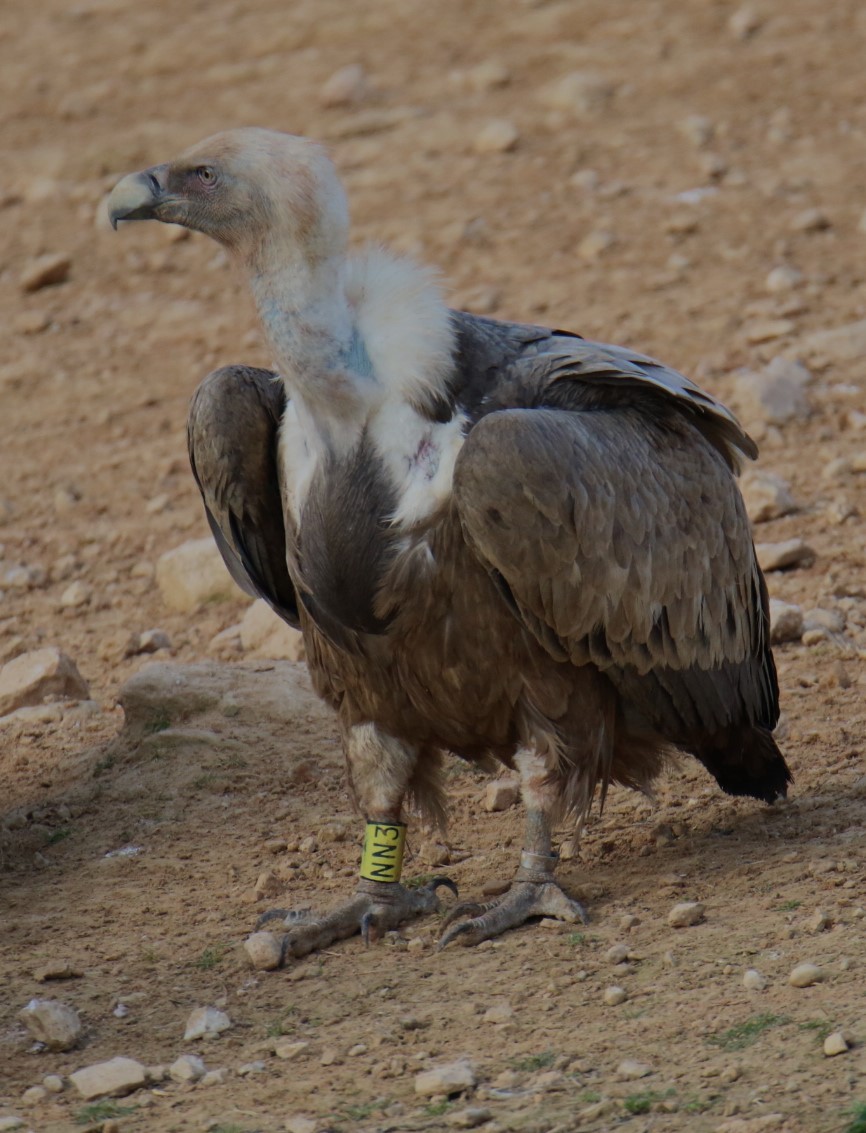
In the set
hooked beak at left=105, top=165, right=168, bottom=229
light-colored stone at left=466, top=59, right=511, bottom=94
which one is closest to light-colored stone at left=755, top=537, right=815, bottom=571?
hooked beak at left=105, top=165, right=168, bottom=229

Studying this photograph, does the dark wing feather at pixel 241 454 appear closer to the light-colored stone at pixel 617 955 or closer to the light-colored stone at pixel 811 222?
the light-colored stone at pixel 617 955

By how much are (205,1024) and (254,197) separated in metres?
2.38

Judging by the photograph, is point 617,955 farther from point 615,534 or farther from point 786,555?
point 786,555

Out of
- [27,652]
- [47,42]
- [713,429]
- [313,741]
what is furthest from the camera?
[47,42]

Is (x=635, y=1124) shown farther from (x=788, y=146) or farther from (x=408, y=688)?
(x=788, y=146)

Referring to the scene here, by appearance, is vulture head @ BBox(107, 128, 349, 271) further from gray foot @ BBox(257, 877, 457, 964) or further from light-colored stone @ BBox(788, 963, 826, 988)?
light-colored stone @ BBox(788, 963, 826, 988)

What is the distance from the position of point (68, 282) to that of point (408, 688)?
7.64 meters

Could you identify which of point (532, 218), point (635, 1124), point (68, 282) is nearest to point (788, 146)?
point (532, 218)

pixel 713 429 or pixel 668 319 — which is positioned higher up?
pixel 713 429

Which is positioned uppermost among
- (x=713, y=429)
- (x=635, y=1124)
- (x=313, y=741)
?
(x=713, y=429)

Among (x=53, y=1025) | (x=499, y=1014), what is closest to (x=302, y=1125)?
(x=499, y=1014)

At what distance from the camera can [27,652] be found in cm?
829

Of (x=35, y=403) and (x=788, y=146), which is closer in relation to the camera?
(x=35, y=403)

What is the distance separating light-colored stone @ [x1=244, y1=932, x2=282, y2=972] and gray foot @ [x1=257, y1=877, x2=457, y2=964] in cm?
3
